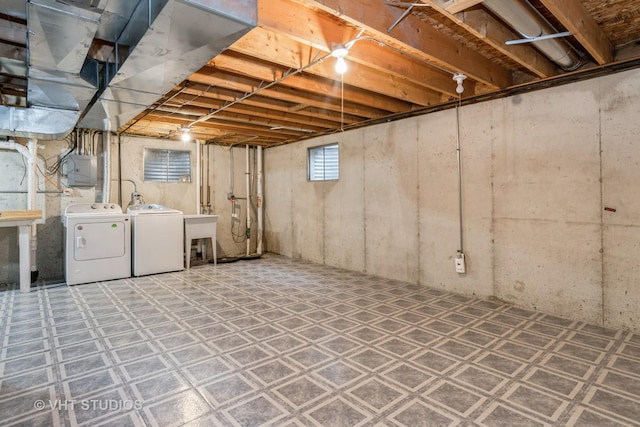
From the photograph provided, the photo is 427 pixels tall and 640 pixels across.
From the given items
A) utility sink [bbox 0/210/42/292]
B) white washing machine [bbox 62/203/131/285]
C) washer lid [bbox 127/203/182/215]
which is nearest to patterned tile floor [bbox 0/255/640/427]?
utility sink [bbox 0/210/42/292]

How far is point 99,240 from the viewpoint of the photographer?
467cm

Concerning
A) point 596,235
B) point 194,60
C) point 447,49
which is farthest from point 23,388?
point 596,235

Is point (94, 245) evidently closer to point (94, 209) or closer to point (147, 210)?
point (94, 209)

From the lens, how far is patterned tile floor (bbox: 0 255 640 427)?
1.81 meters

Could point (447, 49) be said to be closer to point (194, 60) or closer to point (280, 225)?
point (194, 60)

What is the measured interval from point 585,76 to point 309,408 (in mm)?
3592

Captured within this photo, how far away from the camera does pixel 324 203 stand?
5855mm

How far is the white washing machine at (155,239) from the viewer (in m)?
5.02

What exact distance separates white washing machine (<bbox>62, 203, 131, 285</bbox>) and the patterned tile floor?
2.27 feet

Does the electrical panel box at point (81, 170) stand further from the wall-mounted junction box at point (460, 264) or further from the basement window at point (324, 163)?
the wall-mounted junction box at point (460, 264)

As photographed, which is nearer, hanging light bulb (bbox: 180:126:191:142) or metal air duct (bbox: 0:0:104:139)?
metal air duct (bbox: 0:0:104:139)

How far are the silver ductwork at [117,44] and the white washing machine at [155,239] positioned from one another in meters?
2.20

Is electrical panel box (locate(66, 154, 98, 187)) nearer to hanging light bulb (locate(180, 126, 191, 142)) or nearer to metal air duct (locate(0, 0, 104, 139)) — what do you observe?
metal air duct (locate(0, 0, 104, 139))

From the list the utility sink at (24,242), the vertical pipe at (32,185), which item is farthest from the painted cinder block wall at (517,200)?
the vertical pipe at (32,185)
